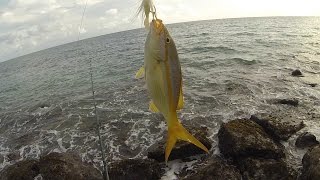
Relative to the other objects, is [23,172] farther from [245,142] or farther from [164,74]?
[164,74]

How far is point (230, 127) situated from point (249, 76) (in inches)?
475

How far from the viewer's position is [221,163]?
938cm

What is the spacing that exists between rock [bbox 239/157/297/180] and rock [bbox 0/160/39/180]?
6.71 metres

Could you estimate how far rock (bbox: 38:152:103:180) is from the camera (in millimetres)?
9484

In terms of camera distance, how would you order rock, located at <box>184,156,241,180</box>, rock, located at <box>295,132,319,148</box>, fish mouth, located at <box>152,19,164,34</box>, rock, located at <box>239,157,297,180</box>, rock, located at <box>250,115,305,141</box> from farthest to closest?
rock, located at <box>250,115,305,141</box> → rock, located at <box>295,132,319,148</box> → rock, located at <box>239,157,297,180</box> → rock, located at <box>184,156,241,180</box> → fish mouth, located at <box>152,19,164,34</box>

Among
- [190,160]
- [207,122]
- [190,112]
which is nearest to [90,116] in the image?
[190,112]

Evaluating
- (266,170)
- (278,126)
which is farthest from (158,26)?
(278,126)

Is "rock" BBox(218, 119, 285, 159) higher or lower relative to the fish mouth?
lower

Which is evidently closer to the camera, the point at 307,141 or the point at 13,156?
the point at 307,141

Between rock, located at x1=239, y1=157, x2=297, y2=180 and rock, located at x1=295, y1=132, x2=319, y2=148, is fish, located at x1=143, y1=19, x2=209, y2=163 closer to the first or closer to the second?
rock, located at x1=239, y1=157, x2=297, y2=180

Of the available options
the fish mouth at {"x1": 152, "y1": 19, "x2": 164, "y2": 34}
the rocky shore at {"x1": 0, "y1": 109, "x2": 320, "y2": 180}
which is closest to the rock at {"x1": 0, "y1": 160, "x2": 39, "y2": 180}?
the rocky shore at {"x1": 0, "y1": 109, "x2": 320, "y2": 180}

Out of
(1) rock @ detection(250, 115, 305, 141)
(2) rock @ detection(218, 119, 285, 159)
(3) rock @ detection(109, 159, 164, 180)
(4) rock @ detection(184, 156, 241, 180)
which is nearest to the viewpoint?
(4) rock @ detection(184, 156, 241, 180)

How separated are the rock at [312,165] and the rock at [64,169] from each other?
6.07m

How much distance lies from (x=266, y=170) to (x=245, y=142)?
113 cm
